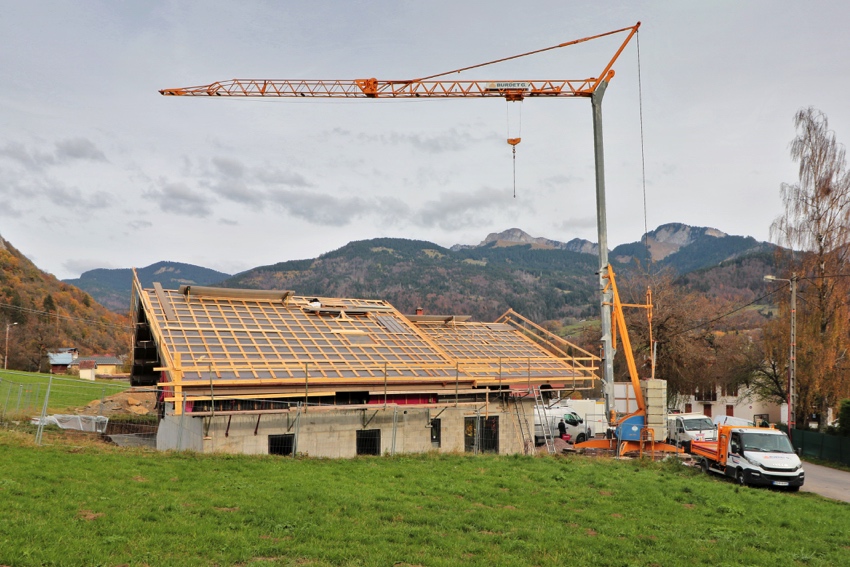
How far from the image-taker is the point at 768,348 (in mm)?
39000

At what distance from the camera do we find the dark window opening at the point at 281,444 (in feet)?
70.9

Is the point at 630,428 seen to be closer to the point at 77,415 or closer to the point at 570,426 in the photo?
the point at 570,426

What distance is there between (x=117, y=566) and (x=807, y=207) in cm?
4087

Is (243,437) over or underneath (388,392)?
underneath

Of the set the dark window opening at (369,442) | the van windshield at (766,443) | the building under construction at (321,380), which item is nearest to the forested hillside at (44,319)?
the building under construction at (321,380)

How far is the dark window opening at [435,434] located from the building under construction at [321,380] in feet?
0.29

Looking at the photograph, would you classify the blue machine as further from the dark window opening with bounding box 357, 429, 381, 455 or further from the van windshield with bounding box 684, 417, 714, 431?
the dark window opening with bounding box 357, 429, 381, 455

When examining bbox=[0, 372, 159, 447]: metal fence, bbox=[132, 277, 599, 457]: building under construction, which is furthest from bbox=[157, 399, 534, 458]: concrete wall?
bbox=[0, 372, 159, 447]: metal fence

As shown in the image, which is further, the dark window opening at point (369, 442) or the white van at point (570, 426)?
→ the white van at point (570, 426)

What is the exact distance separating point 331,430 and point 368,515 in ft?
33.8

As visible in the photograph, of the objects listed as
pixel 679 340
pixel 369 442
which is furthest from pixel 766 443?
pixel 679 340

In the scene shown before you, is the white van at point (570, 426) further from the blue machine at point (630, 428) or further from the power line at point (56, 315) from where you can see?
the power line at point (56, 315)

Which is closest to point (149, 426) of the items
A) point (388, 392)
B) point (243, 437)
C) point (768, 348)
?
point (243, 437)

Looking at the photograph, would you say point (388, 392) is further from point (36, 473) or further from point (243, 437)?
point (36, 473)
